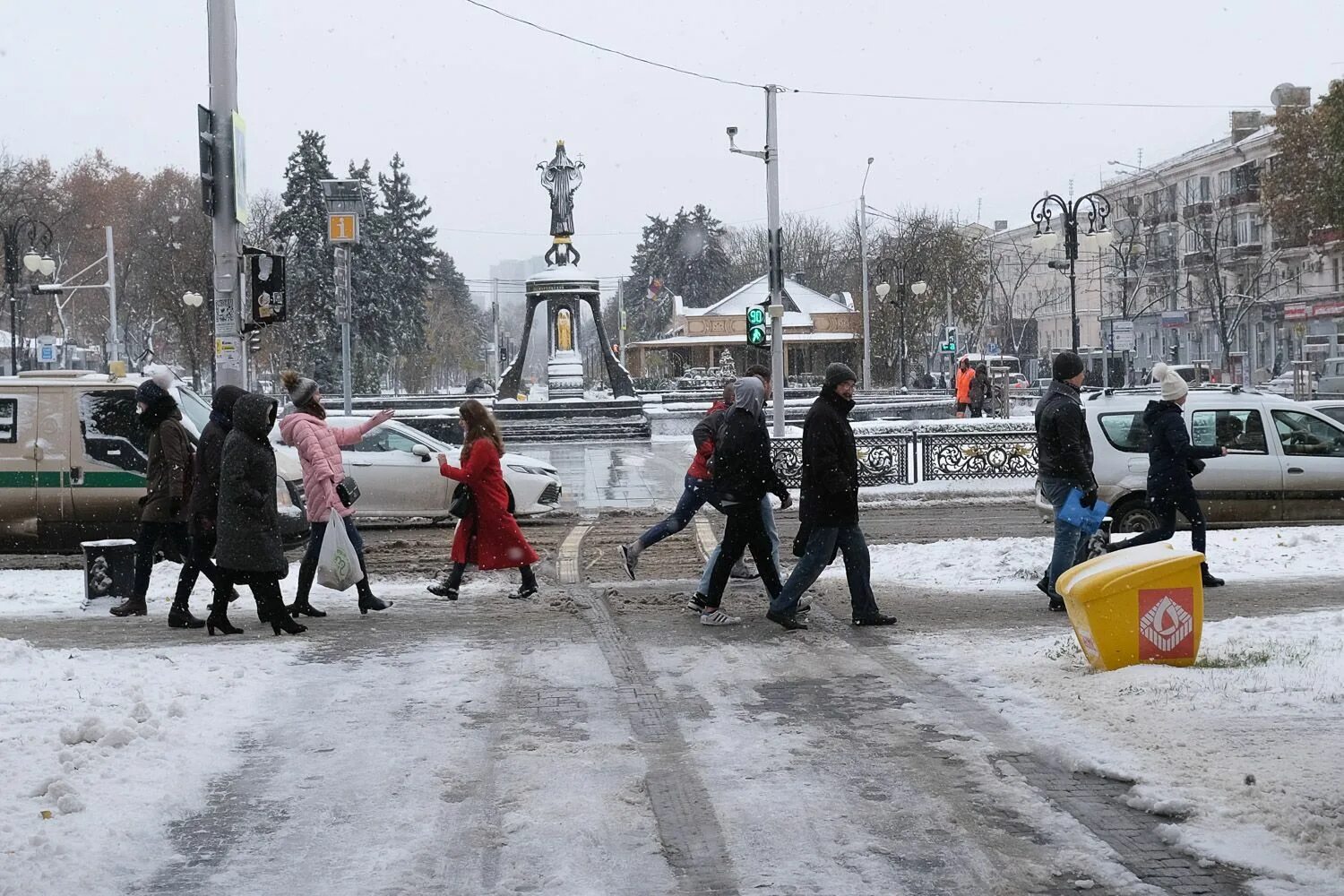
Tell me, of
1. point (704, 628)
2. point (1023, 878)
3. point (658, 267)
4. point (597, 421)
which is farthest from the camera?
point (658, 267)

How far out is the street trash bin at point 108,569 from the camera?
1156cm

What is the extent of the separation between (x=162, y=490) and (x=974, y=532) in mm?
9254

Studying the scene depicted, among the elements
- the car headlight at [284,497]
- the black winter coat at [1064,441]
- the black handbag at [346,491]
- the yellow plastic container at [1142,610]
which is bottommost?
the yellow plastic container at [1142,610]

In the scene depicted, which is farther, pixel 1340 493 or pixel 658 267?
pixel 658 267

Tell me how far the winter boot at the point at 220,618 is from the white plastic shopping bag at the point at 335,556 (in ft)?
2.41

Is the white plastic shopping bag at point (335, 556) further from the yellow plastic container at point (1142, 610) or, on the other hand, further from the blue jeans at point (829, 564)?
the yellow plastic container at point (1142, 610)

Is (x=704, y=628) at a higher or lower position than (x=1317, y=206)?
lower

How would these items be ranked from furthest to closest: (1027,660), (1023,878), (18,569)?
(18,569) < (1027,660) < (1023,878)

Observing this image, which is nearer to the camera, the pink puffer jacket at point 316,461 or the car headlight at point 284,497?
the pink puffer jacket at point 316,461

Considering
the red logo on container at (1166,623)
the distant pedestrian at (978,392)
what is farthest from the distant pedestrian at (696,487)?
the distant pedestrian at (978,392)

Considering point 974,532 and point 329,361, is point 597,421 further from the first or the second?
point 329,361

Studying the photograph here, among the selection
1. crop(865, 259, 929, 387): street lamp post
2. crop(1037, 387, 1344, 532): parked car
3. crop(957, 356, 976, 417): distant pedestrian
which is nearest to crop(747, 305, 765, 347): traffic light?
crop(957, 356, 976, 417): distant pedestrian

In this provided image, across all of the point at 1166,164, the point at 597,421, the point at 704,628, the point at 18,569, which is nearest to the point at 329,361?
the point at 597,421

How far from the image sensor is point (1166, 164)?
7544 cm
